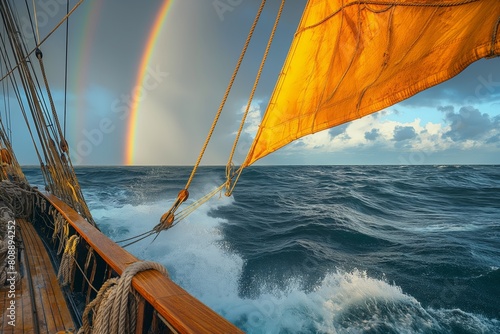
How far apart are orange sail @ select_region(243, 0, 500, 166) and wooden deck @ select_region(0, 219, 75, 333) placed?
8.32ft

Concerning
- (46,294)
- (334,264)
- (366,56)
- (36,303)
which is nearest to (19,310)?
(36,303)

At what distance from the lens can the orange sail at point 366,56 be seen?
4.98 feet

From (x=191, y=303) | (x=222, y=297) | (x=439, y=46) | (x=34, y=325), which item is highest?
(x=439, y=46)

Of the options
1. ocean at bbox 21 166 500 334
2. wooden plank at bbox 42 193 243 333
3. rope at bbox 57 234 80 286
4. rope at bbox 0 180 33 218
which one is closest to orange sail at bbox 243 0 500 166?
wooden plank at bbox 42 193 243 333

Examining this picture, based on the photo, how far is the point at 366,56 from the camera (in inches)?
78.4

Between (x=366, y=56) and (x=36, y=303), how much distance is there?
397 centimetres

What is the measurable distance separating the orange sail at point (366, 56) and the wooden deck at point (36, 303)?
8.32ft

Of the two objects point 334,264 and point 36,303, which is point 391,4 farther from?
point 334,264

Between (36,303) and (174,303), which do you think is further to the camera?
(36,303)

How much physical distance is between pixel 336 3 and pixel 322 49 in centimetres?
34

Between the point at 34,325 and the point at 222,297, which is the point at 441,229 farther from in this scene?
the point at 34,325

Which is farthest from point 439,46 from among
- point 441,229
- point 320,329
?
point 441,229

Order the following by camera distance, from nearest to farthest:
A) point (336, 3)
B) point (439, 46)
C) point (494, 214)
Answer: point (439, 46) → point (336, 3) → point (494, 214)

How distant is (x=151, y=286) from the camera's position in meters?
1.68
